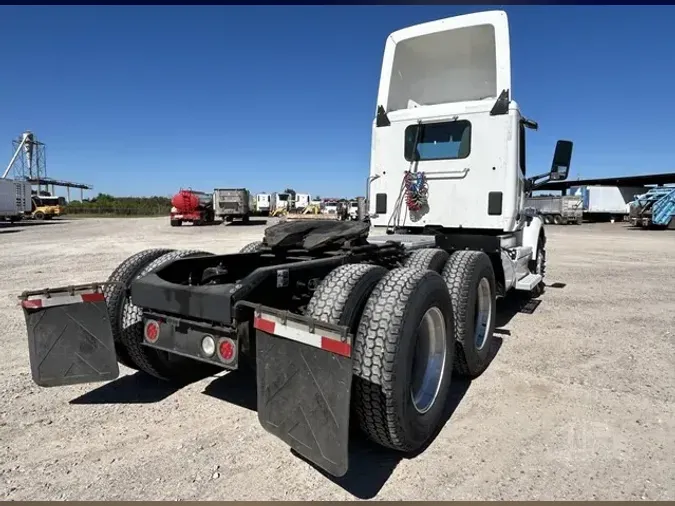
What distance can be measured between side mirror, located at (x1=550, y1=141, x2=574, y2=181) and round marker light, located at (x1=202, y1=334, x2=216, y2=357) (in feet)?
17.8

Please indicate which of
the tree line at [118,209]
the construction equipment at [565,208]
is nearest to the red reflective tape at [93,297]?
the construction equipment at [565,208]

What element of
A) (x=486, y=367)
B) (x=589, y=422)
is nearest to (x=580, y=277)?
(x=486, y=367)

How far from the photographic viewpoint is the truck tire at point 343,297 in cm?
282

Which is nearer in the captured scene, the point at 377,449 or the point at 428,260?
the point at 377,449

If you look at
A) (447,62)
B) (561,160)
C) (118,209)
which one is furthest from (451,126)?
(118,209)

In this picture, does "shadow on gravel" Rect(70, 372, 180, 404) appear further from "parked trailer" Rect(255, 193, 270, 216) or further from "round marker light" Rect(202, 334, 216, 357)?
"parked trailer" Rect(255, 193, 270, 216)

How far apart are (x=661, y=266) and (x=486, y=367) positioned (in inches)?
428

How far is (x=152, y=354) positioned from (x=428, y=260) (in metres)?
2.53

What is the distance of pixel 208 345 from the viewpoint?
3.02m

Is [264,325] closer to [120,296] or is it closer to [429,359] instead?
[429,359]

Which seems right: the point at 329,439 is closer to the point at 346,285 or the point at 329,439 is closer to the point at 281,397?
the point at 281,397

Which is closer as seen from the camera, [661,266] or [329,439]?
[329,439]

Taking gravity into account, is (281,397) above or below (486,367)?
above

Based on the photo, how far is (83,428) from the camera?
10.7ft
